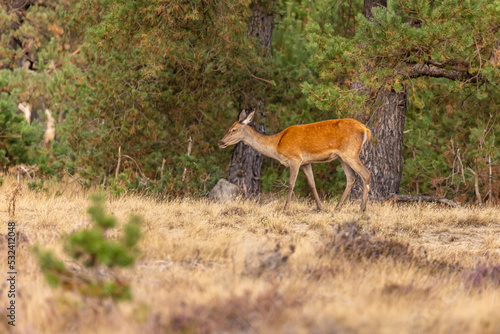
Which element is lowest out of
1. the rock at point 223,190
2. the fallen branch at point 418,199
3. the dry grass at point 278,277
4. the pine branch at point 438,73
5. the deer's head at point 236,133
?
the rock at point 223,190

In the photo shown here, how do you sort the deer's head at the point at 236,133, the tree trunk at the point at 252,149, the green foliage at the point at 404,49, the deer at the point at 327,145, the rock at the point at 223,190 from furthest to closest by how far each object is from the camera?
the tree trunk at the point at 252,149, the rock at the point at 223,190, the deer's head at the point at 236,133, the deer at the point at 327,145, the green foliage at the point at 404,49

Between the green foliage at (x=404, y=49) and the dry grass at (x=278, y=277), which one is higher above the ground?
the green foliage at (x=404, y=49)

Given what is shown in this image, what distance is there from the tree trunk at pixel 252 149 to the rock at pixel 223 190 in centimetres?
41

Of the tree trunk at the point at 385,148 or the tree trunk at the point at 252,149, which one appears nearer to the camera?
the tree trunk at the point at 385,148

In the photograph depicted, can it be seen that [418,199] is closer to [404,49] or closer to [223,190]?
[404,49]

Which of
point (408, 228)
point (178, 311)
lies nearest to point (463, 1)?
point (408, 228)

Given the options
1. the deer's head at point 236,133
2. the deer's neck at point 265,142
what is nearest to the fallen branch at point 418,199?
the deer's neck at point 265,142

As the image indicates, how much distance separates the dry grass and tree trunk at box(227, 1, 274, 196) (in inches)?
191

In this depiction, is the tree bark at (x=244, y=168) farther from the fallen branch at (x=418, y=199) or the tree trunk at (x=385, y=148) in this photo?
the fallen branch at (x=418, y=199)

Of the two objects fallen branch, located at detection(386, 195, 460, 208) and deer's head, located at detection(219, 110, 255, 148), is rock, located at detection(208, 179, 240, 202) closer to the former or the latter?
deer's head, located at detection(219, 110, 255, 148)

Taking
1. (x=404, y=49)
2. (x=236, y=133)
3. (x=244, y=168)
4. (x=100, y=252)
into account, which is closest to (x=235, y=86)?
(x=244, y=168)

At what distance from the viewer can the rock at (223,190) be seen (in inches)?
520

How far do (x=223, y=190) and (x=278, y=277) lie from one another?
26.7 ft

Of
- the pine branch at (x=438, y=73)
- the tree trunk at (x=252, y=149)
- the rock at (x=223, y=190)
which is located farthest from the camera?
the tree trunk at (x=252, y=149)
